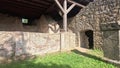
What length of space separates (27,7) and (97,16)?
16.5ft

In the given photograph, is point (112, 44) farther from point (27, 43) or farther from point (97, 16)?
point (97, 16)

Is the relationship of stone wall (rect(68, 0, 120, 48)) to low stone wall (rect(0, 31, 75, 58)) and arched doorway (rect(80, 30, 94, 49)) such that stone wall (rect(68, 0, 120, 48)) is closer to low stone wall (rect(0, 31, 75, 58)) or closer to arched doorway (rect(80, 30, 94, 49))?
arched doorway (rect(80, 30, 94, 49))

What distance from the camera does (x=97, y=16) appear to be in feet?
36.4

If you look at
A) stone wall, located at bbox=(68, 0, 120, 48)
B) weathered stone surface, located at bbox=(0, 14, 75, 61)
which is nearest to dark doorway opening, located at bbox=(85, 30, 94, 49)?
stone wall, located at bbox=(68, 0, 120, 48)

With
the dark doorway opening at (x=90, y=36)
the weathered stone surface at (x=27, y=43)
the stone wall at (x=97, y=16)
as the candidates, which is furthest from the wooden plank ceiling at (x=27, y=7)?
the weathered stone surface at (x=27, y=43)

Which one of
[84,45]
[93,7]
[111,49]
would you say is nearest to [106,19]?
[93,7]

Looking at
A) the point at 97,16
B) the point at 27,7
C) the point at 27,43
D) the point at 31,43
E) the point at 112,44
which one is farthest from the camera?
the point at 27,7

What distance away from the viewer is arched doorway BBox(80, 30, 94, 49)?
41.9 feet

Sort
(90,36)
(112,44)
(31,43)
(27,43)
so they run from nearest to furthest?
(112,44) < (27,43) < (31,43) < (90,36)

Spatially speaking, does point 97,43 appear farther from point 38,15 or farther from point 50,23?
point 38,15

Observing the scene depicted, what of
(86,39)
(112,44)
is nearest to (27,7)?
(86,39)

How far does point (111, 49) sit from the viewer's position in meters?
6.96

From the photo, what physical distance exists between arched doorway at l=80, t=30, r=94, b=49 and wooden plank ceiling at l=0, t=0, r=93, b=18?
241 cm

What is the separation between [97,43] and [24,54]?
497 cm
